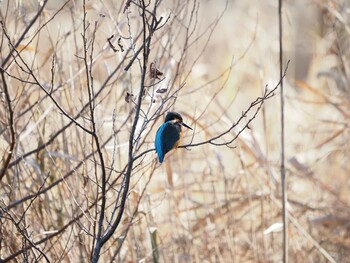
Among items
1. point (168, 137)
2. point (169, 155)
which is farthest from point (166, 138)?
point (169, 155)

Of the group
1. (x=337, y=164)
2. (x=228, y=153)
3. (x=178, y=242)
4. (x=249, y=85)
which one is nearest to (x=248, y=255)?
(x=178, y=242)

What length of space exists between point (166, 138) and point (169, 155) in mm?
836

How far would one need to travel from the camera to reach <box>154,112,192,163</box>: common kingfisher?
2.33 meters

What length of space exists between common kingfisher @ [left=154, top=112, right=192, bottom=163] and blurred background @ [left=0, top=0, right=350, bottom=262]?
0.29ft

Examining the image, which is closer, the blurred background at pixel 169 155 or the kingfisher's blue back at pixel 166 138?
the kingfisher's blue back at pixel 166 138

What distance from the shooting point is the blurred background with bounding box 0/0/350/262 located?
292cm

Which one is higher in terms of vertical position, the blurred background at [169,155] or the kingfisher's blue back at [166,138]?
the blurred background at [169,155]

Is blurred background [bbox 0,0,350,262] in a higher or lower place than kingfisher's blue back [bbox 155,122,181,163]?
higher

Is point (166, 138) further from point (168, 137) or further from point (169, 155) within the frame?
point (169, 155)

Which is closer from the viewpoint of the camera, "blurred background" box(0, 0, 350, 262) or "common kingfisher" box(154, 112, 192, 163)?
"common kingfisher" box(154, 112, 192, 163)

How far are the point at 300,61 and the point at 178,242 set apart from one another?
A: 7.25 metres

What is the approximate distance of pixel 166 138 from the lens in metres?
2.35

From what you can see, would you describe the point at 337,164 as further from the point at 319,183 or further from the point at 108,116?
the point at 108,116

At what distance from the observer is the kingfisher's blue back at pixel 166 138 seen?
2334 millimetres
